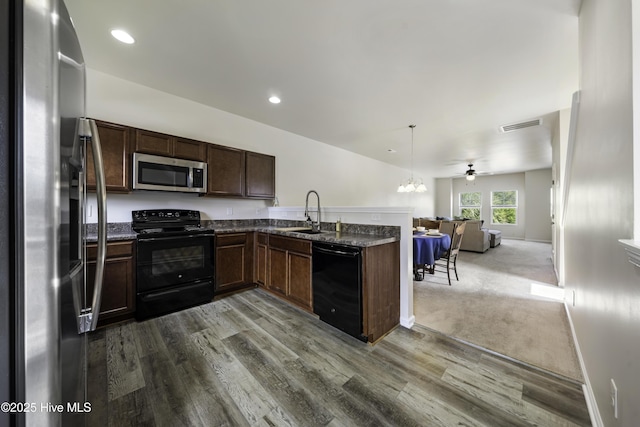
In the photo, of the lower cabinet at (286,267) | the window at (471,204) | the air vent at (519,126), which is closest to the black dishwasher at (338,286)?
the lower cabinet at (286,267)

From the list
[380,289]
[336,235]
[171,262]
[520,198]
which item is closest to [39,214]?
[380,289]

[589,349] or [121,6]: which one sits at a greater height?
[121,6]

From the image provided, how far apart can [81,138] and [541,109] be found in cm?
503

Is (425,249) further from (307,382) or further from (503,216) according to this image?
(503,216)

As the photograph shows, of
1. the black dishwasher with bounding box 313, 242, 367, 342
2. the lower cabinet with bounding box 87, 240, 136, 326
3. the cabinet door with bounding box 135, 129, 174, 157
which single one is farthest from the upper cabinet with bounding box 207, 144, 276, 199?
the black dishwasher with bounding box 313, 242, 367, 342

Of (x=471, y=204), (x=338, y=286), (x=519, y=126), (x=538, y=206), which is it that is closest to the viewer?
(x=338, y=286)

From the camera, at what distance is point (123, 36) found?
2156 millimetres

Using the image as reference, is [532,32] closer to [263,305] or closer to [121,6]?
[121,6]

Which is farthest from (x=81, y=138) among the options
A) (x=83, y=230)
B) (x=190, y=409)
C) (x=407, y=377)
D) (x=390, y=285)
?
(x=390, y=285)

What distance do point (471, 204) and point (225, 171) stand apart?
34.7 ft

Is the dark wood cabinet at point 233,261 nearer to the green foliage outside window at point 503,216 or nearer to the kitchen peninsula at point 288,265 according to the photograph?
the kitchen peninsula at point 288,265

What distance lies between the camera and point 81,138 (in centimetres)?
80

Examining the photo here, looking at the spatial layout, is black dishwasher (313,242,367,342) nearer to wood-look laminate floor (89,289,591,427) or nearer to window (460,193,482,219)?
wood-look laminate floor (89,289,591,427)

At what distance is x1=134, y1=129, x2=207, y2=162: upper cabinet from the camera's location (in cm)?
270
